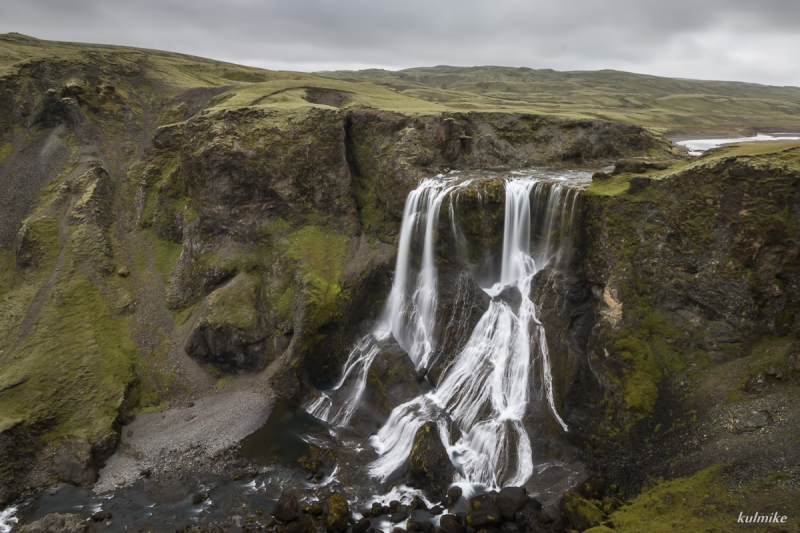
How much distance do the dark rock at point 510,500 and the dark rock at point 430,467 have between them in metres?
3.02

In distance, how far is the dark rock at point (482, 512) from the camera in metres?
19.2

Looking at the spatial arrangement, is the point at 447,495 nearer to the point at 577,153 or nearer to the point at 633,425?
the point at 633,425

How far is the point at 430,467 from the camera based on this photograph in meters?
22.3

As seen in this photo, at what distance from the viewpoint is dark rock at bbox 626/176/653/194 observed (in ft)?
82.3

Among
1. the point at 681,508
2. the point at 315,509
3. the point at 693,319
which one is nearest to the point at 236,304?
the point at 315,509

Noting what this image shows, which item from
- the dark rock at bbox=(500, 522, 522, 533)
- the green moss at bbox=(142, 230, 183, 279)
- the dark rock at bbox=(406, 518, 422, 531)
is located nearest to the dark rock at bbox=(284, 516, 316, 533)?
the dark rock at bbox=(406, 518, 422, 531)

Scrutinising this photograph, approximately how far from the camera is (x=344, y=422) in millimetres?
28531

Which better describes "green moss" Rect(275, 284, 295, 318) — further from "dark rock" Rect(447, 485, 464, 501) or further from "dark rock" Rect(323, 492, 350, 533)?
"dark rock" Rect(447, 485, 464, 501)

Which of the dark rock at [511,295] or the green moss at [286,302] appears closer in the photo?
the dark rock at [511,295]

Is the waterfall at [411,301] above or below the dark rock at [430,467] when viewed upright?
above

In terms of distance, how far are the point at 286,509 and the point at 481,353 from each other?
14.1m

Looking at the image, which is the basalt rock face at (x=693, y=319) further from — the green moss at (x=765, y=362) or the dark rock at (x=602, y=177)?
the dark rock at (x=602, y=177)

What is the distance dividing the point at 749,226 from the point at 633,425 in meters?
11.5

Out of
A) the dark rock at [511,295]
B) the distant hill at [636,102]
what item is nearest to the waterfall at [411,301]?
the dark rock at [511,295]
